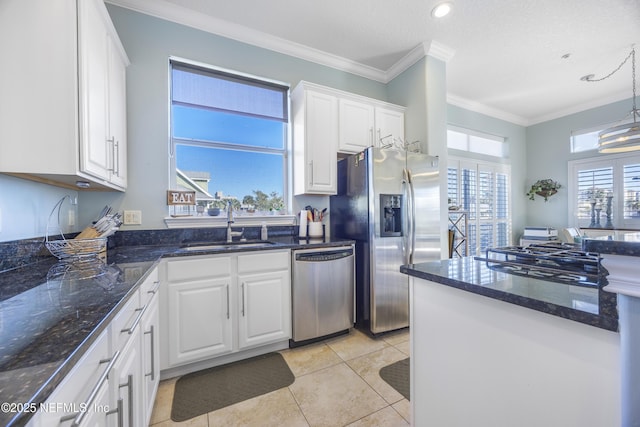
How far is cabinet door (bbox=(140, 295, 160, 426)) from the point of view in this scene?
1.19 meters

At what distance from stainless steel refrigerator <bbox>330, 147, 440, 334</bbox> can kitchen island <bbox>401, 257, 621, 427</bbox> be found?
1.24m

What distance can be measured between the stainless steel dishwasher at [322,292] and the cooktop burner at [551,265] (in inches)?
48.7

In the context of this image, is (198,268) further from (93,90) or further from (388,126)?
(388,126)

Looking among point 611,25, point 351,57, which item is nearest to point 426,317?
point 351,57

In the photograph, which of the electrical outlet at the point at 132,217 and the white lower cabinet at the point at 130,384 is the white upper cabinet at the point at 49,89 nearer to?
the electrical outlet at the point at 132,217

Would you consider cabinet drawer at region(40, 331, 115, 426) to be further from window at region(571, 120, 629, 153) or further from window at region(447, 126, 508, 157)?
window at region(571, 120, 629, 153)

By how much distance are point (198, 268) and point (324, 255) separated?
99 cm

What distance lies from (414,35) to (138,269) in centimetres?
309

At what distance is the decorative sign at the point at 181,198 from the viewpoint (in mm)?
2184

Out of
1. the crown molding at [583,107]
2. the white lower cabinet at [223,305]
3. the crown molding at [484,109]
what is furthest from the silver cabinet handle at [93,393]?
the crown molding at [583,107]

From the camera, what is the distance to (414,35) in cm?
257

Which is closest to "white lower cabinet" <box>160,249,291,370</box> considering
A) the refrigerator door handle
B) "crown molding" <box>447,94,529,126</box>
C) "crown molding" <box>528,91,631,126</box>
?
the refrigerator door handle

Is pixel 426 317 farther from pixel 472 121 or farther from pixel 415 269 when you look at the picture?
pixel 472 121

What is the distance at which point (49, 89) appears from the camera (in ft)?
3.82
